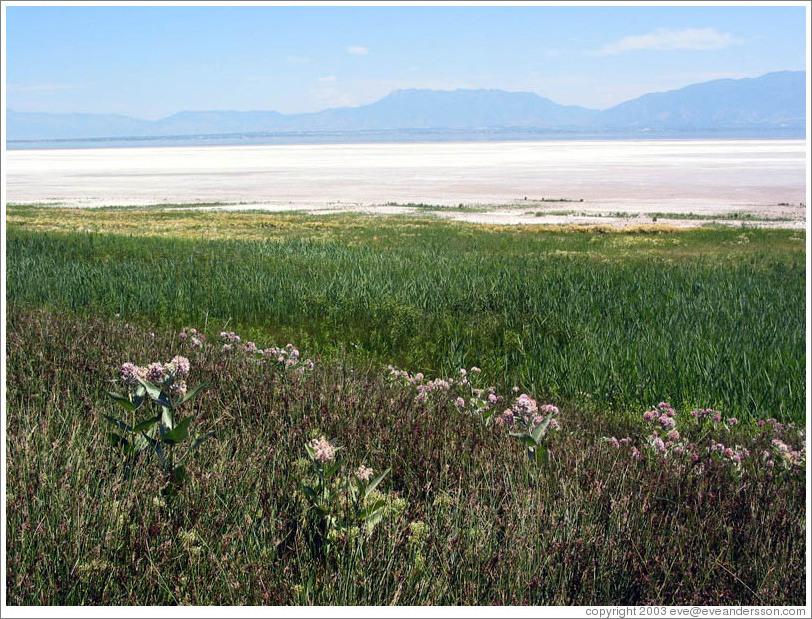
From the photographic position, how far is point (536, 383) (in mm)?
7586

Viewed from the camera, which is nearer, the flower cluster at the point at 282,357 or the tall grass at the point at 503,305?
the flower cluster at the point at 282,357

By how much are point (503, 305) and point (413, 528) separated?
315 inches

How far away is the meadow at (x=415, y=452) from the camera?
2.77m

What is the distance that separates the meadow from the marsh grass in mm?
13

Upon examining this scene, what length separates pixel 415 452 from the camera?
13.7ft

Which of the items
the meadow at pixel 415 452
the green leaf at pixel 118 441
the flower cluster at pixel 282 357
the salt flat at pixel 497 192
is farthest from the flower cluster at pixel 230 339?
the salt flat at pixel 497 192

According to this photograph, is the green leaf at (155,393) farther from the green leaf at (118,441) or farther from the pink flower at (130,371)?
the green leaf at (118,441)

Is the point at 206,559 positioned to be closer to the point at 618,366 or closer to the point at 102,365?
the point at 102,365

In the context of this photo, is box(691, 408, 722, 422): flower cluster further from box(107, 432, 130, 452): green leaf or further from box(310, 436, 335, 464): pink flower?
box(107, 432, 130, 452): green leaf

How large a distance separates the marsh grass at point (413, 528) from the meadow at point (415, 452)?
0.01 meters

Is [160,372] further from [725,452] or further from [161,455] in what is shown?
[725,452]

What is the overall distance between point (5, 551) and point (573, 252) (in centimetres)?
1632

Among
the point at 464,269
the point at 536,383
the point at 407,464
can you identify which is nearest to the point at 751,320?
the point at 536,383

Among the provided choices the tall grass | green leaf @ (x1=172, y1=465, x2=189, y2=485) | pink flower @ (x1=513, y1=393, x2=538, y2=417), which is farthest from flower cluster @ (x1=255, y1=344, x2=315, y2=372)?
green leaf @ (x1=172, y1=465, x2=189, y2=485)
